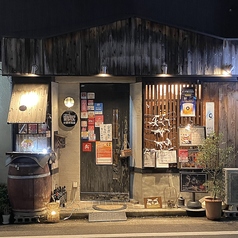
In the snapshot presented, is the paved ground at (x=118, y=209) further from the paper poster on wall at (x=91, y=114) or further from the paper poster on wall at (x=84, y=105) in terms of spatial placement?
the paper poster on wall at (x=84, y=105)

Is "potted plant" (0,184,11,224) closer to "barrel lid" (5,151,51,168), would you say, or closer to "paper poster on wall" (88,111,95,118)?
"barrel lid" (5,151,51,168)

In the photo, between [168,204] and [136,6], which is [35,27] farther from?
[168,204]

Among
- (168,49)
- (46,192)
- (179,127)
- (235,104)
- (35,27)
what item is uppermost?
(35,27)

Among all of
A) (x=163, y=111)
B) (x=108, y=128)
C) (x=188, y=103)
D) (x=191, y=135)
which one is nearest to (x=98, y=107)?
(x=108, y=128)

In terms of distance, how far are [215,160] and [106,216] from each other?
2.77 m

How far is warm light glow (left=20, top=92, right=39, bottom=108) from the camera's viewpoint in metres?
8.30

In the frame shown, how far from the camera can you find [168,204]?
Answer: 27.6ft

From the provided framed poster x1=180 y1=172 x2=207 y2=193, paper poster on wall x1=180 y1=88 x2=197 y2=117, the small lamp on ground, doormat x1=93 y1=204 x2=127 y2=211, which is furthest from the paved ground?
paper poster on wall x1=180 y1=88 x2=197 y2=117

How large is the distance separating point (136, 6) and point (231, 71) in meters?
3.53

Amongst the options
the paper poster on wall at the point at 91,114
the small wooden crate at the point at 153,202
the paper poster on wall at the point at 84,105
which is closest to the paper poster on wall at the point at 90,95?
the paper poster on wall at the point at 84,105

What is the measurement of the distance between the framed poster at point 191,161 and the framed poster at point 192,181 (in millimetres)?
213

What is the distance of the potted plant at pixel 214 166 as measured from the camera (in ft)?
25.3

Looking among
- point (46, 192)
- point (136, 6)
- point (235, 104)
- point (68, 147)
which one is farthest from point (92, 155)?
point (136, 6)

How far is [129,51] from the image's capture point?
840 centimetres
